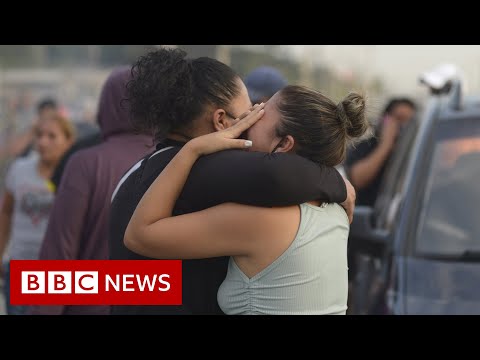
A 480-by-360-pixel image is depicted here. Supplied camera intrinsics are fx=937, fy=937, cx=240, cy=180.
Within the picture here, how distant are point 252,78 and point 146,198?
2.77 m

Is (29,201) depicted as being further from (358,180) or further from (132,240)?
(132,240)

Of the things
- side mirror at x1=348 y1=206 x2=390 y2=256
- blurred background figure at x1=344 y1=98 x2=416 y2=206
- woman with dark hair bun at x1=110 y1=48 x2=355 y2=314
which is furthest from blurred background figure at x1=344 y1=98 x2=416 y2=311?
woman with dark hair bun at x1=110 y1=48 x2=355 y2=314

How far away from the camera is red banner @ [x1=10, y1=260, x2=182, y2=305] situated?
93.4 inches

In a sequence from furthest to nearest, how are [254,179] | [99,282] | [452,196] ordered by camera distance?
[452,196]
[99,282]
[254,179]

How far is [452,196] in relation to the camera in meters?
4.59

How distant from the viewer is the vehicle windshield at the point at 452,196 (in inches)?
172

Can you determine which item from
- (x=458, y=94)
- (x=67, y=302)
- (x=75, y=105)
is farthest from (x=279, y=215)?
(x=75, y=105)

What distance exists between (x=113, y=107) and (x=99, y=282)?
1.22 m

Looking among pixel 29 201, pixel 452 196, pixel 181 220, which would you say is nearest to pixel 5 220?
pixel 29 201

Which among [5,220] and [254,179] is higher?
[5,220]

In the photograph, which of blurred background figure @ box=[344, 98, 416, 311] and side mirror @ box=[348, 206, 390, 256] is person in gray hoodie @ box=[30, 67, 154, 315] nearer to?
side mirror @ box=[348, 206, 390, 256]

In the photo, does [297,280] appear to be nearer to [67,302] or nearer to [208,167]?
[208,167]

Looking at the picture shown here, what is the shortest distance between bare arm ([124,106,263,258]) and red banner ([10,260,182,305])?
99 millimetres

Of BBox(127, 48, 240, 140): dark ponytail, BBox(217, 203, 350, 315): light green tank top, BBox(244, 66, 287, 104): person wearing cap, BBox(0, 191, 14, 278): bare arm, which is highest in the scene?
BBox(244, 66, 287, 104): person wearing cap
